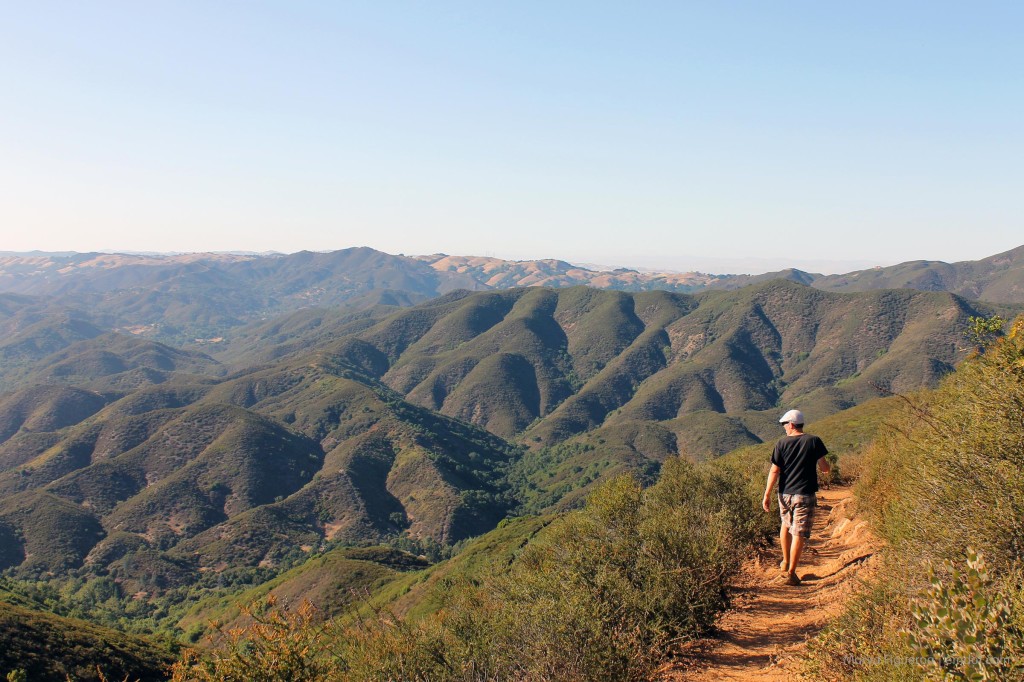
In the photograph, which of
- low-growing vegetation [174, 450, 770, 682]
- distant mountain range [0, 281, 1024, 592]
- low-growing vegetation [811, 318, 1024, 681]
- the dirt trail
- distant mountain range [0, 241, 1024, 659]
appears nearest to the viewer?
low-growing vegetation [811, 318, 1024, 681]

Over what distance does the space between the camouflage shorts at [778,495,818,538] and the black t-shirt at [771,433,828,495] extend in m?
0.11

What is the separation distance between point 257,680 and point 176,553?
102532 millimetres

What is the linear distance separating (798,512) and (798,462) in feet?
3.03

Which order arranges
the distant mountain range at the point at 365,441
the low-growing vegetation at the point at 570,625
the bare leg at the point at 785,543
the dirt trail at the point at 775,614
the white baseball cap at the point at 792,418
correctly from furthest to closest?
the distant mountain range at the point at 365,441
the bare leg at the point at 785,543
the white baseball cap at the point at 792,418
the low-growing vegetation at the point at 570,625
the dirt trail at the point at 775,614

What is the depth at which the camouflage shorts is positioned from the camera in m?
9.84

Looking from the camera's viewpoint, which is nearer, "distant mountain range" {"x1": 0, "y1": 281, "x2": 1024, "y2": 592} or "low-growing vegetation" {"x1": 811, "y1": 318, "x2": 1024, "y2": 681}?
"low-growing vegetation" {"x1": 811, "y1": 318, "x2": 1024, "y2": 681}

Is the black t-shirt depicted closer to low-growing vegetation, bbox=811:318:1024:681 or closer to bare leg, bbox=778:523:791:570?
bare leg, bbox=778:523:791:570

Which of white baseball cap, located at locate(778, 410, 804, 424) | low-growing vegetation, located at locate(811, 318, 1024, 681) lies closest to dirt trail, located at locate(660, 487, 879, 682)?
low-growing vegetation, located at locate(811, 318, 1024, 681)

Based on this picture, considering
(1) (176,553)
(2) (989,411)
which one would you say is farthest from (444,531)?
(2) (989,411)

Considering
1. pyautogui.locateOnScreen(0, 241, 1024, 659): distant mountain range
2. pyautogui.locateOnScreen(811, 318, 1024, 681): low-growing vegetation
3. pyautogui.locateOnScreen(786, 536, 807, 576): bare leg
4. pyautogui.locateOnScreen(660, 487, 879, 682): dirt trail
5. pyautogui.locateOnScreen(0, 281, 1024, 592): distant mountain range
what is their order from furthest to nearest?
pyautogui.locateOnScreen(0, 281, 1024, 592): distant mountain range
pyautogui.locateOnScreen(0, 241, 1024, 659): distant mountain range
pyautogui.locateOnScreen(786, 536, 807, 576): bare leg
pyautogui.locateOnScreen(660, 487, 879, 682): dirt trail
pyautogui.locateOnScreen(811, 318, 1024, 681): low-growing vegetation

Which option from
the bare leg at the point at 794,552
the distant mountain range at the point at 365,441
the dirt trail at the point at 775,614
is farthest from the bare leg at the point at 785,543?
the distant mountain range at the point at 365,441

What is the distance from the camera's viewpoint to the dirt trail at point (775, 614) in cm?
924

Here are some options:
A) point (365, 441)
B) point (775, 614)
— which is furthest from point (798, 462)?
point (365, 441)

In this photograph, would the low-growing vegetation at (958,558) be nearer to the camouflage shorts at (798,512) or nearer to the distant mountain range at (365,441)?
the camouflage shorts at (798,512)
